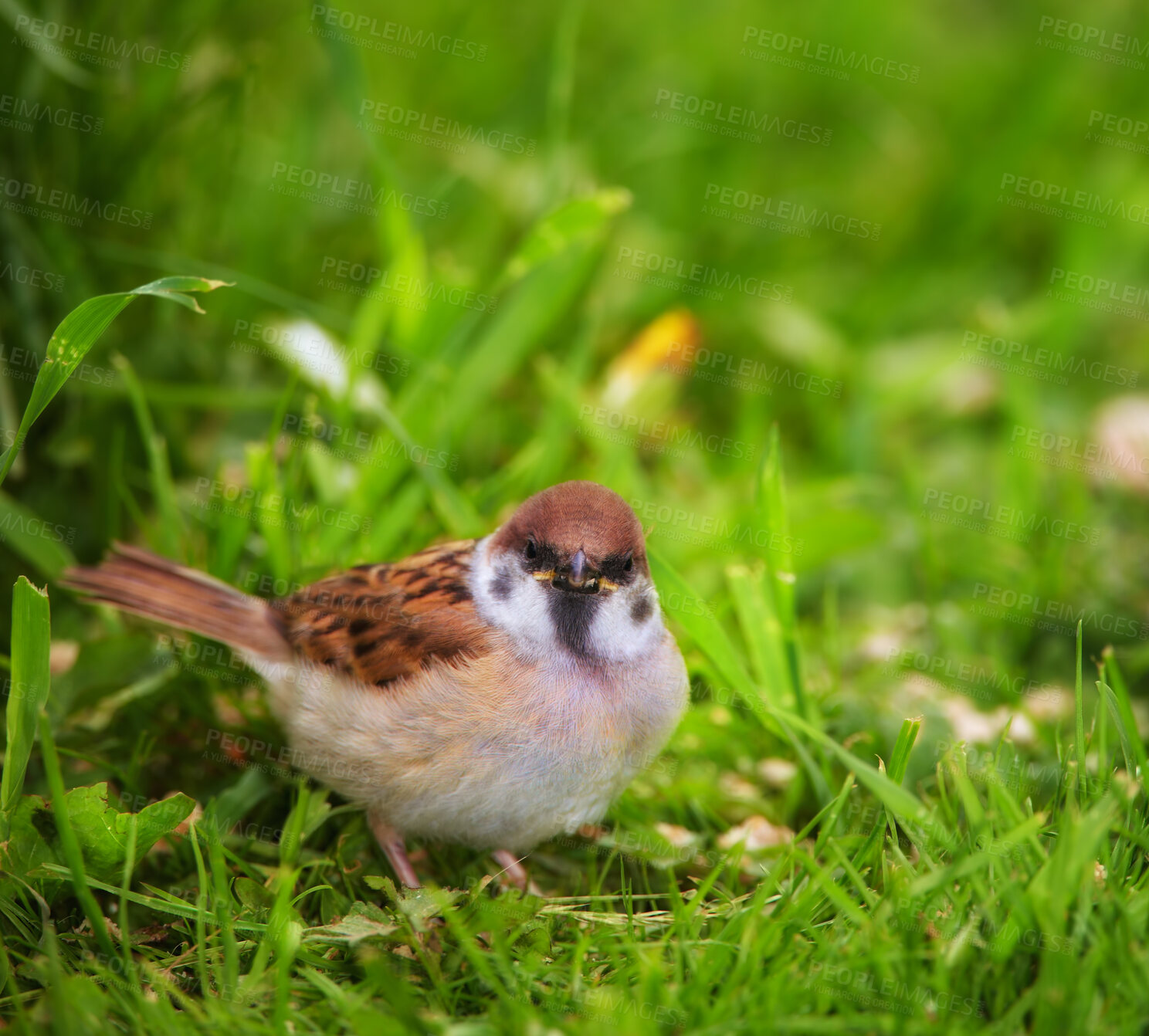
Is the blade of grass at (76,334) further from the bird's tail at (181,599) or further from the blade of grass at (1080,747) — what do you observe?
the blade of grass at (1080,747)

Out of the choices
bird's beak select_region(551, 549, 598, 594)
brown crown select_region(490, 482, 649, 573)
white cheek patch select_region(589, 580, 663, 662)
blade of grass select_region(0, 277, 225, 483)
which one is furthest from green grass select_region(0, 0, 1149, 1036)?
bird's beak select_region(551, 549, 598, 594)

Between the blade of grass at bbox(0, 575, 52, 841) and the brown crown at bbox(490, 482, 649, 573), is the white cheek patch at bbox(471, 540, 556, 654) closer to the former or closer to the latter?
A: the brown crown at bbox(490, 482, 649, 573)

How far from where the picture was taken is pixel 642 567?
11.0 ft

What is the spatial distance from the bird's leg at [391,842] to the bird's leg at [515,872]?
0.28m

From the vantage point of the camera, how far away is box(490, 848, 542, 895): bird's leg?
3330mm

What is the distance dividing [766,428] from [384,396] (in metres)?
1.99

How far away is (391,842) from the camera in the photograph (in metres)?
3.37

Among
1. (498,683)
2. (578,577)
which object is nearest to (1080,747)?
(578,577)

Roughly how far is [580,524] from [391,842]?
46.0 inches

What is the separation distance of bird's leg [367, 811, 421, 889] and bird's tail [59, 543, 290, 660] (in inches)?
24.9

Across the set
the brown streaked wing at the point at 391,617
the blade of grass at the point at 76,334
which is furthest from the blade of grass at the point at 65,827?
the brown streaked wing at the point at 391,617

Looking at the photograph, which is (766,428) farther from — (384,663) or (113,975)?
(113,975)

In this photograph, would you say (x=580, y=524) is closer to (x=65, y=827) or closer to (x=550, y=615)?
(x=550, y=615)

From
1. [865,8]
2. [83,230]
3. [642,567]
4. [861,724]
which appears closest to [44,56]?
[83,230]
